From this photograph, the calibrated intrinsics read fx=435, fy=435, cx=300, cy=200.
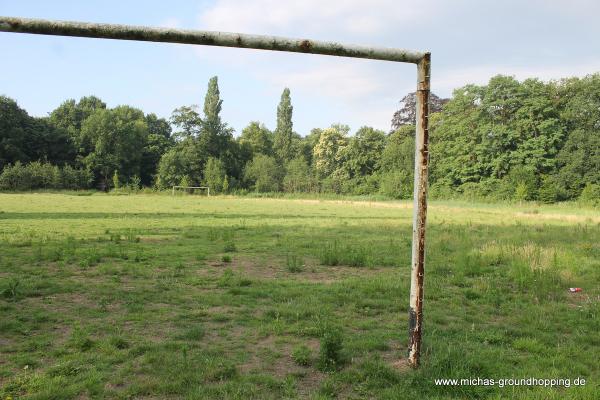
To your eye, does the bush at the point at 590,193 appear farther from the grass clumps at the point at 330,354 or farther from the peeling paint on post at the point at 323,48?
the grass clumps at the point at 330,354

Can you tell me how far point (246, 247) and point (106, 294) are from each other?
22.6ft

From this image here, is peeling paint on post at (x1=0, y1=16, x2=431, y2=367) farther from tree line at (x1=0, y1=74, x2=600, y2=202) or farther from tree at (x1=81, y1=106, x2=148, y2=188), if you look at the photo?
tree at (x1=81, y1=106, x2=148, y2=188)

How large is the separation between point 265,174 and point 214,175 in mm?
9568

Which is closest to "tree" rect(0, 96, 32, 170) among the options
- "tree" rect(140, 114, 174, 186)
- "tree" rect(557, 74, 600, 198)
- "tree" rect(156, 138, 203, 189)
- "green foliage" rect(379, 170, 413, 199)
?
"tree" rect(140, 114, 174, 186)

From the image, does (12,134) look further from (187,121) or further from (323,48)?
(323,48)

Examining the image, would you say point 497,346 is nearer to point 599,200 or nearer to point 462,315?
point 462,315

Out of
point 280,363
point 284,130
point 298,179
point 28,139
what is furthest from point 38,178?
point 280,363

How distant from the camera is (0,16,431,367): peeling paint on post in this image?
14.0ft

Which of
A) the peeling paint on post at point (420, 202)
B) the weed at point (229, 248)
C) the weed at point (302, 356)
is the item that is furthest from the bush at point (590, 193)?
the weed at point (302, 356)

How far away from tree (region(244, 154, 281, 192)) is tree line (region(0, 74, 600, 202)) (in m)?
0.20

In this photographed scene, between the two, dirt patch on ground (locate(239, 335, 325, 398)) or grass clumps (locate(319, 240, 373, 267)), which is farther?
grass clumps (locate(319, 240, 373, 267))

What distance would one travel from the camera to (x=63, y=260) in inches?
447

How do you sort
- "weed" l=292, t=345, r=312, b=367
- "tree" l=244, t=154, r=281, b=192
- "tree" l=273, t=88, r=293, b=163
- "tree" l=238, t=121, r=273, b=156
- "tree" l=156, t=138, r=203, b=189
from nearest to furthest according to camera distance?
1. "weed" l=292, t=345, r=312, b=367
2. "tree" l=244, t=154, r=281, b=192
3. "tree" l=156, t=138, r=203, b=189
4. "tree" l=273, t=88, r=293, b=163
5. "tree" l=238, t=121, r=273, b=156

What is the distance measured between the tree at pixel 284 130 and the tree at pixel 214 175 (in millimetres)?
13702
